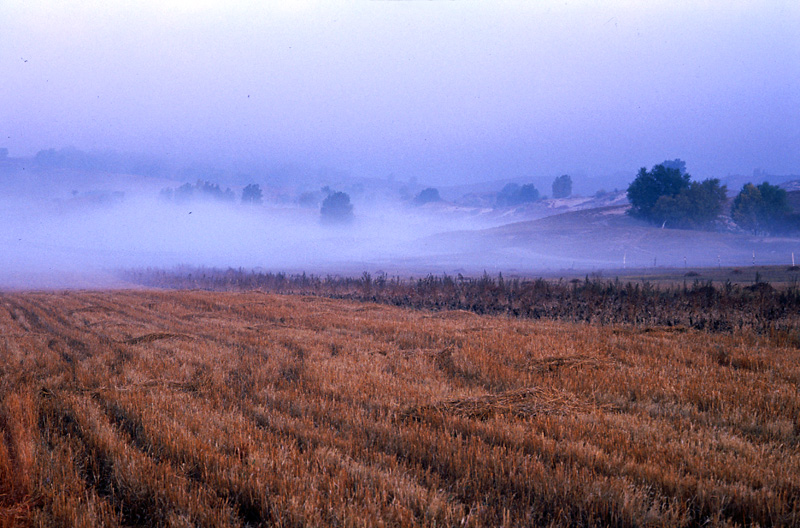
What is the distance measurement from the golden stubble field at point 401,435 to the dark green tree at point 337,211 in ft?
545

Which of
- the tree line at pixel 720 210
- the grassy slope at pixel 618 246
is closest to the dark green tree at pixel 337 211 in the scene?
the grassy slope at pixel 618 246

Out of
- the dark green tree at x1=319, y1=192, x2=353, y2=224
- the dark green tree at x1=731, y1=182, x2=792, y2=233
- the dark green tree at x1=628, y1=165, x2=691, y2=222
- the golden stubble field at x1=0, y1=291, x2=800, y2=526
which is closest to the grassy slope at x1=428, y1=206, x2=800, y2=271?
the dark green tree at x1=628, y1=165, x2=691, y2=222

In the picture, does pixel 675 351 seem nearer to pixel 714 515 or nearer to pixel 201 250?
pixel 714 515

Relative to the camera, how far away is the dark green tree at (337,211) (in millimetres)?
175625

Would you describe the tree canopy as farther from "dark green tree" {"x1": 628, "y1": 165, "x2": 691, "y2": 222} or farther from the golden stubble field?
the golden stubble field

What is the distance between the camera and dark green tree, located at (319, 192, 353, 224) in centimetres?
17562

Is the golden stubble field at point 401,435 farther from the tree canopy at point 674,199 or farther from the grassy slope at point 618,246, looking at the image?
the tree canopy at point 674,199

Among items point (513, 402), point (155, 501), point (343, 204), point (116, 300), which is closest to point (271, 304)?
point (116, 300)

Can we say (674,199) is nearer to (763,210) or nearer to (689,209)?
(689,209)

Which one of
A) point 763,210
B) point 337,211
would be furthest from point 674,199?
point 337,211

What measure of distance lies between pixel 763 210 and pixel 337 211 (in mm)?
121748

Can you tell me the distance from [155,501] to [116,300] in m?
22.0

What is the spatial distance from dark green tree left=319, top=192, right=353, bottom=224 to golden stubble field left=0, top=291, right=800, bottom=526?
166 metres

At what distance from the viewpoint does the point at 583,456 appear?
4.84m
